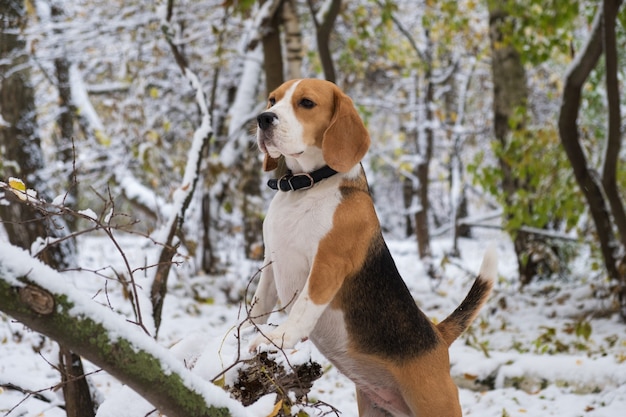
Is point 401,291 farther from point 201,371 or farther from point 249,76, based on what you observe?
point 249,76

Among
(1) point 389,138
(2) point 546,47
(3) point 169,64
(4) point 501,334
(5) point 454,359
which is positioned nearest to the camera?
(5) point 454,359

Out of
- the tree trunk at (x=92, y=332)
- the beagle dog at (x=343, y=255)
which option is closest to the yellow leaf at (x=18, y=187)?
the tree trunk at (x=92, y=332)

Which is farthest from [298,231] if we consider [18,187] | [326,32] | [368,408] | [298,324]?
[326,32]

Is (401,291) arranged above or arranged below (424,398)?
above

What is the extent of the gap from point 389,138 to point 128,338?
19818mm

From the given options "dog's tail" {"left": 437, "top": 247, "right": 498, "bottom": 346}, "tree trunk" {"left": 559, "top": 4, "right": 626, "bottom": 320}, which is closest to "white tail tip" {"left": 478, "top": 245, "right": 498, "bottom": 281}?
"dog's tail" {"left": 437, "top": 247, "right": 498, "bottom": 346}

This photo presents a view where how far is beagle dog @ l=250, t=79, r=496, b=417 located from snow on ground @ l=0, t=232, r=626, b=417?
275mm

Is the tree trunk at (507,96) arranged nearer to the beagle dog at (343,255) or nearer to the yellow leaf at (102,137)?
the yellow leaf at (102,137)

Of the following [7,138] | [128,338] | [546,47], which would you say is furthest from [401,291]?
[7,138]

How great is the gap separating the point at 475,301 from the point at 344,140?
1.02 metres

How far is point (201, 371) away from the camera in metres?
2.39

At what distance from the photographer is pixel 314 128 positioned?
2488 millimetres

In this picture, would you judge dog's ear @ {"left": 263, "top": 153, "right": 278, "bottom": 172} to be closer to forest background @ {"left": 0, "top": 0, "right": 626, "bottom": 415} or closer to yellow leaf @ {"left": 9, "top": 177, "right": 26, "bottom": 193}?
A: forest background @ {"left": 0, "top": 0, "right": 626, "bottom": 415}

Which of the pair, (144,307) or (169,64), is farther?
(169,64)
